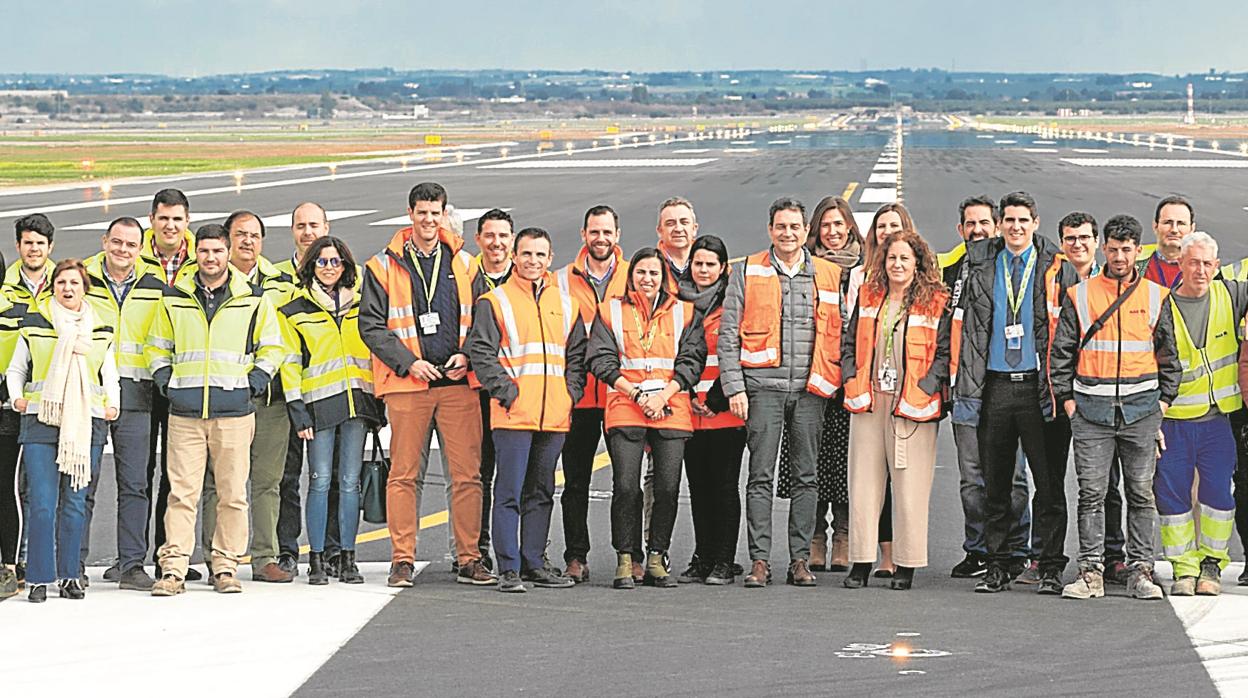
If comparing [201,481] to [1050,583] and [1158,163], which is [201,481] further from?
[1158,163]

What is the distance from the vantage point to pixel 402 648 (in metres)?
7.91

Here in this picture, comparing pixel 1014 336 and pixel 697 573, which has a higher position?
pixel 1014 336

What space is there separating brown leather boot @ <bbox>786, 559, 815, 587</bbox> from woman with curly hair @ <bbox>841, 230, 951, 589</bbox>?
0.22 m

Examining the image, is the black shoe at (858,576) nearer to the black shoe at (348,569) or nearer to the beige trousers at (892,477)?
the beige trousers at (892,477)

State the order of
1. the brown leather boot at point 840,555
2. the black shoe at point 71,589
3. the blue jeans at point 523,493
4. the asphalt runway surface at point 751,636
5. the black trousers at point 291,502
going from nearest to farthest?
the asphalt runway surface at point 751,636, the black shoe at point 71,589, the blue jeans at point 523,493, the black trousers at point 291,502, the brown leather boot at point 840,555

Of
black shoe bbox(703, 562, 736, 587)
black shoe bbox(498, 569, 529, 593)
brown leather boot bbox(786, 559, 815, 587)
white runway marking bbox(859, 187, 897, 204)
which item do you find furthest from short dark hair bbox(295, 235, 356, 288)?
white runway marking bbox(859, 187, 897, 204)

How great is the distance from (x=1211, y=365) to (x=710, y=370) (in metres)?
2.71

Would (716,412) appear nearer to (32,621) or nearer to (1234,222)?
(32,621)

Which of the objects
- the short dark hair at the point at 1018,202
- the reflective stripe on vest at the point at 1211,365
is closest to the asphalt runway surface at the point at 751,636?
the reflective stripe on vest at the point at 1211,365

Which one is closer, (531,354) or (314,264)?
(531,354)

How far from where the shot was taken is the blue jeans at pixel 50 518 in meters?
8.90

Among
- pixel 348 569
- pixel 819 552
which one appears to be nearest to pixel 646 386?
pixel 819 552

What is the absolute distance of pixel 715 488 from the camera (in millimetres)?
9602

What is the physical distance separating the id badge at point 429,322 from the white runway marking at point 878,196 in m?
34.6
